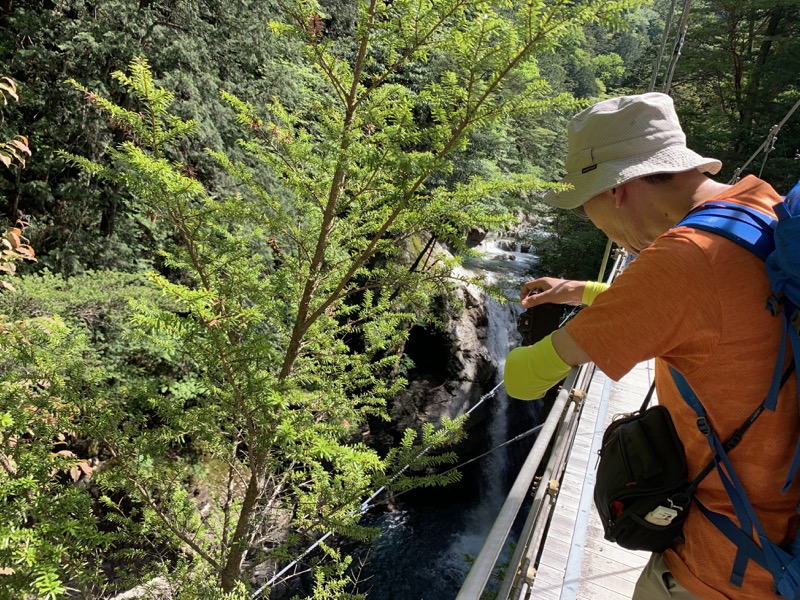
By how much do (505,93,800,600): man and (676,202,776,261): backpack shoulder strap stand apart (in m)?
0.02

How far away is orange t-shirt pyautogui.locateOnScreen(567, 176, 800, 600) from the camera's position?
89 cm

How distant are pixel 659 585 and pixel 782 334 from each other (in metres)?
0.74

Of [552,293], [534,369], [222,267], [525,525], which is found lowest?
[525,525]

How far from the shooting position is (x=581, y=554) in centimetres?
228

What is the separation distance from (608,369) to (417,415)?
10532 millimetres

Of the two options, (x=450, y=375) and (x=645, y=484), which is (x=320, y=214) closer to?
(x=645, y=484)

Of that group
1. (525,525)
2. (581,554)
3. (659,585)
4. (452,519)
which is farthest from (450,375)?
(659,585)

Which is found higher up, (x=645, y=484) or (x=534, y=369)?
(x=534, y=369)

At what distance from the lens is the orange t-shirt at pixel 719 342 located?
89cm

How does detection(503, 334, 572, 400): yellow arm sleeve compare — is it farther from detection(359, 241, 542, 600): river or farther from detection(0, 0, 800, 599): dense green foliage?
detection(359, 241, 542, 600): river

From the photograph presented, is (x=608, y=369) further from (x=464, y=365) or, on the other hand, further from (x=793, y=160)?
(x=793, y=160)

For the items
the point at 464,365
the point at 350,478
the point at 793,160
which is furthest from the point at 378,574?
the point at 793,160

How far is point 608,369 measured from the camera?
95cm

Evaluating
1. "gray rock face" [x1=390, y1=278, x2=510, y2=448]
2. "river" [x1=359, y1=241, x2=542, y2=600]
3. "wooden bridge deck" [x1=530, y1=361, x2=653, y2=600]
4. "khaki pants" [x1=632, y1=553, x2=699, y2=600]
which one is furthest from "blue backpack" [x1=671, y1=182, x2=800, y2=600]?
"gray rock face" [x1=390, y1=278, x2=510, y2=448]
